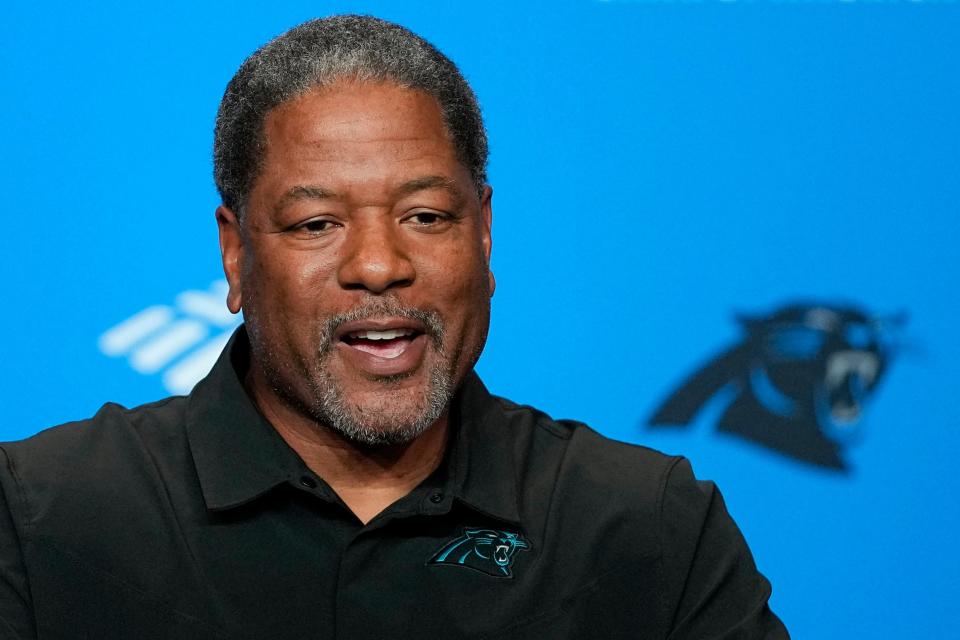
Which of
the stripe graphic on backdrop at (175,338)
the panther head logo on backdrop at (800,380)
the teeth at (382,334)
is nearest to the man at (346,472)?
the teeth at (382,334)

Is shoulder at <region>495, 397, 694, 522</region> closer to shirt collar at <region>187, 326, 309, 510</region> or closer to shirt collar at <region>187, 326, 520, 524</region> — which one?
shirt collar at <region>187, 326, 520, 524</region>

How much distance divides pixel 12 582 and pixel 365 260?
50cm

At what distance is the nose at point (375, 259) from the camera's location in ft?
4.82

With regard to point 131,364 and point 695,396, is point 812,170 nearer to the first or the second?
point 695,396

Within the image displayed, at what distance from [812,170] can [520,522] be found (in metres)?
1.10

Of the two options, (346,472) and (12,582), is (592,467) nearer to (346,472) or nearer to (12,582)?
(346,472)

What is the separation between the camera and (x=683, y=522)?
164 centimetres

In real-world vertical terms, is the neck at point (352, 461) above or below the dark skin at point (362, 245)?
below

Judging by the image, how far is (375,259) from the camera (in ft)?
4.83

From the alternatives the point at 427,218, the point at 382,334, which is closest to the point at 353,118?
the point at 427,218

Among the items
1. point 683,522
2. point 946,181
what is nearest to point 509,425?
point 683,522

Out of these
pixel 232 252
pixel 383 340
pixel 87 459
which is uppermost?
pixel 232 252

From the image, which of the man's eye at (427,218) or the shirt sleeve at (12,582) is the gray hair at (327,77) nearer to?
the man's eye at (427,218)

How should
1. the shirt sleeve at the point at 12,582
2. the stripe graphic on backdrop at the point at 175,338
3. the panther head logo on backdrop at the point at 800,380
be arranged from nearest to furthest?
the shirt sleeve at the point at 12,582 → the stripe graphic on backdrop at the point at 175,338 → the panther head logo on backdrop at the point at 800,380
